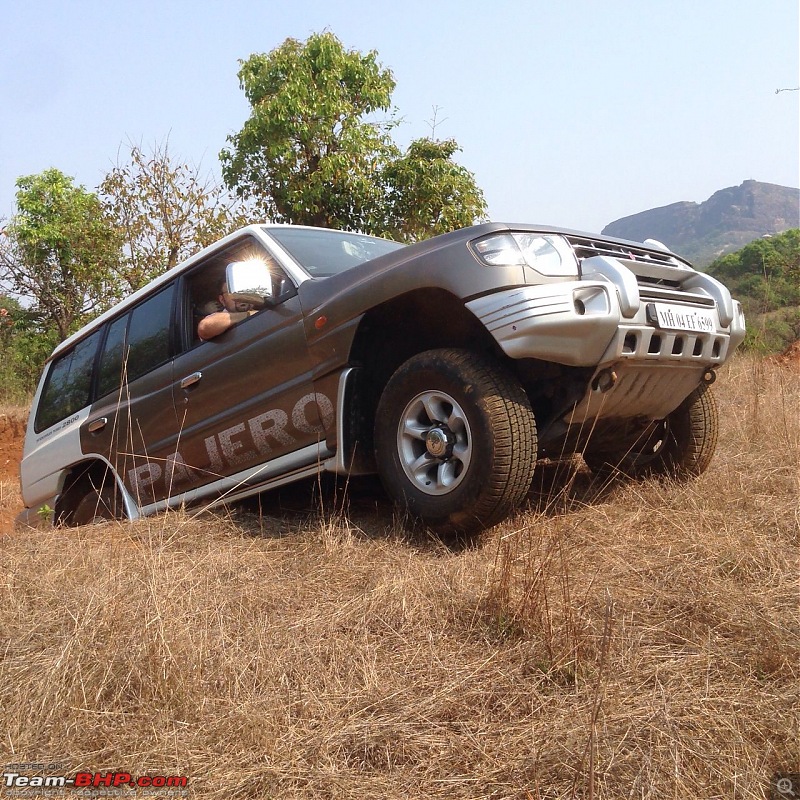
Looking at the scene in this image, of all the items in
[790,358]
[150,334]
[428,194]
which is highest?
[428,194]

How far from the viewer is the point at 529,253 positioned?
3023 mm

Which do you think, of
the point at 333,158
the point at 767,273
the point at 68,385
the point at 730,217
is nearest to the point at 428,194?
the point at 333,158

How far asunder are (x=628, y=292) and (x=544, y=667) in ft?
4.74

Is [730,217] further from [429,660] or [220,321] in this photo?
[429,660]

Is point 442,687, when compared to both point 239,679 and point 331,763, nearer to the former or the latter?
point 331,763

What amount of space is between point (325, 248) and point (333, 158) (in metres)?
7.67

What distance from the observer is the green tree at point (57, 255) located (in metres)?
14.5

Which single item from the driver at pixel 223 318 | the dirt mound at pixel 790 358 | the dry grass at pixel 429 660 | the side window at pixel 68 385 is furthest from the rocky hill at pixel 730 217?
the dry grass at pixel 429 660

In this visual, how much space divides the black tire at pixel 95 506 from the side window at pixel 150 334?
821mm

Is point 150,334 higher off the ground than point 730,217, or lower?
lower

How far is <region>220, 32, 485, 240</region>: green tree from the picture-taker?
11500 mm

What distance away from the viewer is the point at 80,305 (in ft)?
50.2

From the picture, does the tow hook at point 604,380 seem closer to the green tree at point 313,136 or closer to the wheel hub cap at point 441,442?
the wheel hub cap at point 441,442

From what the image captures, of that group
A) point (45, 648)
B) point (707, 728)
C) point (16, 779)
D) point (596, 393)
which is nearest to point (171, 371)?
point (45, 648)
